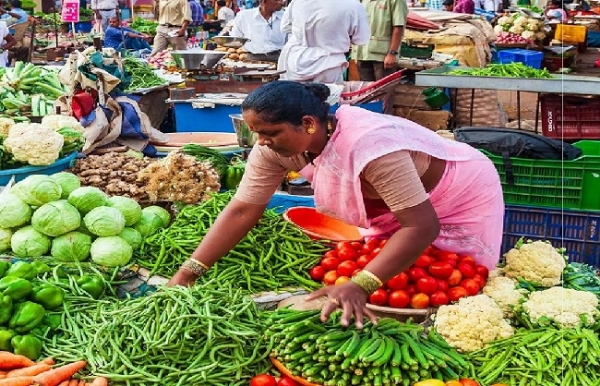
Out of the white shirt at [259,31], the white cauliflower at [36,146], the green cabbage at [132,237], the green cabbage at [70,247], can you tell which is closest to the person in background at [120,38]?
the white shirt at [259,31]

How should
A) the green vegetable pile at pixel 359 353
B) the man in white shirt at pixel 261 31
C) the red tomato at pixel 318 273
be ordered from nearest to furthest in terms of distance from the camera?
the green vegetable pile at pixel 359 353, the red tomato at pixel 318 273, the man in white shirt at pixel 261 31

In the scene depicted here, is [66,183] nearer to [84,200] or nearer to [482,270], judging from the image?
[84,200]

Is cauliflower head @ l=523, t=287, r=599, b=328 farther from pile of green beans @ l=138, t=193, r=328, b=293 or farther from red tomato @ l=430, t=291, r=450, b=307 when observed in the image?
Answer: pile of green beans @ l=138, t=193, r=328, b=293

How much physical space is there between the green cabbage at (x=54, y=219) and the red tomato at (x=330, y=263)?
1.46 meters

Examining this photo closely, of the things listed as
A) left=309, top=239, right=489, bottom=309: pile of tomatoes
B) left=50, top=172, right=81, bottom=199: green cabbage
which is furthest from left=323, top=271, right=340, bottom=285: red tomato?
left=50, top=172, right=81, bottom=199: green cabbage

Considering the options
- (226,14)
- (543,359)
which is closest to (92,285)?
(543,359)

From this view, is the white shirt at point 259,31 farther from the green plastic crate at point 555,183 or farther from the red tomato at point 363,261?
the red tomato at point 363,261

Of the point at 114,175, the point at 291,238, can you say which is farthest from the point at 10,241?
the point at 291,238

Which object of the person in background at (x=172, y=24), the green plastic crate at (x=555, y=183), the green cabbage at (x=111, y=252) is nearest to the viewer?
the green cabbage at (x=111, y=252)

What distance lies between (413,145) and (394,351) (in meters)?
0.88

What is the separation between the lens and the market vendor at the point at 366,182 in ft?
8.88

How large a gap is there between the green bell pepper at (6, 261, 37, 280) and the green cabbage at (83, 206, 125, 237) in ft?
2.03

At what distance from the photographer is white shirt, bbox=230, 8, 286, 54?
10289 millimetres

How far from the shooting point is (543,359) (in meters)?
2.77
